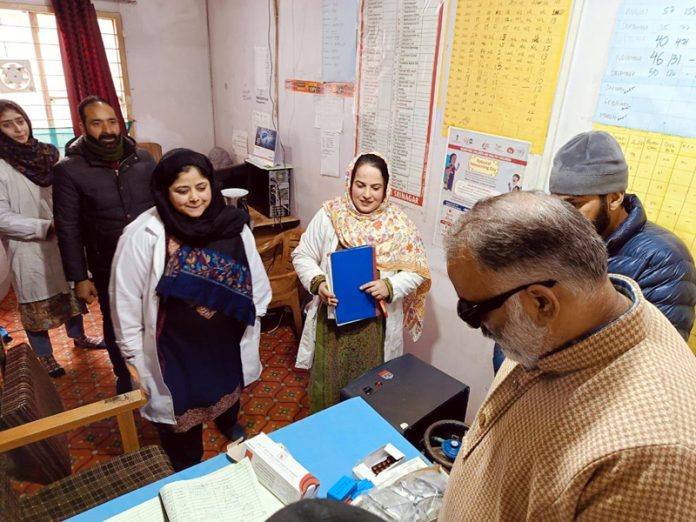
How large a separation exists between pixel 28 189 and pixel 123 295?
130 centimetres

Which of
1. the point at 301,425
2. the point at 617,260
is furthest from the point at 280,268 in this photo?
the point at 617,260

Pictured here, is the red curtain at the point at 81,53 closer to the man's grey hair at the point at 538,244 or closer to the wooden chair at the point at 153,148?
the wooden chair at the point at 153,148

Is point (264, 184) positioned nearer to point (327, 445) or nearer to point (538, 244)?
point (327, 445)

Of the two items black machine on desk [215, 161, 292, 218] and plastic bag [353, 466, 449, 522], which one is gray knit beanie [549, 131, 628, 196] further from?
black machine on desk [215, 161, 292, 218]

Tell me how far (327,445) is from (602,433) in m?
0.92

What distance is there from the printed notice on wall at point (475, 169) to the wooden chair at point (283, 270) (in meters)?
1.20

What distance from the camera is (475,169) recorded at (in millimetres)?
2170

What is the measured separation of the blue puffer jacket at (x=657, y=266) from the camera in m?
1.27

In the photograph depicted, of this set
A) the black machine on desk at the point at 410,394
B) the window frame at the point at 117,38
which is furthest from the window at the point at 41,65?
the black machine on desk at the point at 410,394

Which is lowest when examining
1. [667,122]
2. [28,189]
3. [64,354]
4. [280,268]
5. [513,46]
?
[64,354]

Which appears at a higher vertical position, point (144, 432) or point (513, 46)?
point (513, 46)

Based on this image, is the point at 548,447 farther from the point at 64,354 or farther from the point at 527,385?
the point at 64,354

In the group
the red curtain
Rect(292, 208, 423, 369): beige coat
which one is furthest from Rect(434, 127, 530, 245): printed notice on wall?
the red curtain

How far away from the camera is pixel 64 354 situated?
3160mm
